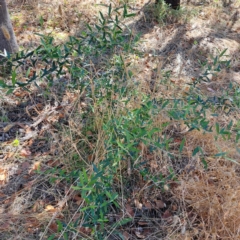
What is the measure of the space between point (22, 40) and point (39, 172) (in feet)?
7.22

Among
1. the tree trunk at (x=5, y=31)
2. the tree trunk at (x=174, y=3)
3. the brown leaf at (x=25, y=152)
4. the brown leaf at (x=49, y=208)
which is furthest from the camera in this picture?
the tree trunk at (x=174, y=3)

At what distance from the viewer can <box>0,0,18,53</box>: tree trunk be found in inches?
117

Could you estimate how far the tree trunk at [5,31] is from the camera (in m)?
2.98

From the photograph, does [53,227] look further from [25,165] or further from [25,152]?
[25,152]

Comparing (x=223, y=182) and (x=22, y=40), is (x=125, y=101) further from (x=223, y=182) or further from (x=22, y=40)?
(x=22, y=40)

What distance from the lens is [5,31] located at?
2963 millimetres

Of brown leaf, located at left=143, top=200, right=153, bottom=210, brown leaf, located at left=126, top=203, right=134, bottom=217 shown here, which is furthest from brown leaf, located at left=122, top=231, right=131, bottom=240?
brown leaf, located at left=143, top=200, right=153, bottom=210

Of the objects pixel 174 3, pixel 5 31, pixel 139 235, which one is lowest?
pixel 139 235

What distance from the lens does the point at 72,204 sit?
2.08 m

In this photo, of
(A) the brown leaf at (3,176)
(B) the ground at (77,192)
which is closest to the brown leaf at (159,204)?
(B) the ground at (77,192)

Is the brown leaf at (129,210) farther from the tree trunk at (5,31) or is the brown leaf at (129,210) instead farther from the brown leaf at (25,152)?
the tree trunk at (5,31)

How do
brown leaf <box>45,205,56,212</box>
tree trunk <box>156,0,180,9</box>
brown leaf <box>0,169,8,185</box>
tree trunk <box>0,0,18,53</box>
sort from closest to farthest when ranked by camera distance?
brown leaf <box>45,205,56,212</box> → brown leaf <box>0,169,8,185</box> → tree trunk <box>0,0,18,53</box> → tree trunk <box>156,0,180,9</box>

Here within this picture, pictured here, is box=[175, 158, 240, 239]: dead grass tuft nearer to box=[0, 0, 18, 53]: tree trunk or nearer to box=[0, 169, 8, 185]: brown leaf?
box=[0, 169, 8, 185]: brown leaf

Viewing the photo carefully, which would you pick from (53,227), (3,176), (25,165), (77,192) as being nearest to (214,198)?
(77,192)
